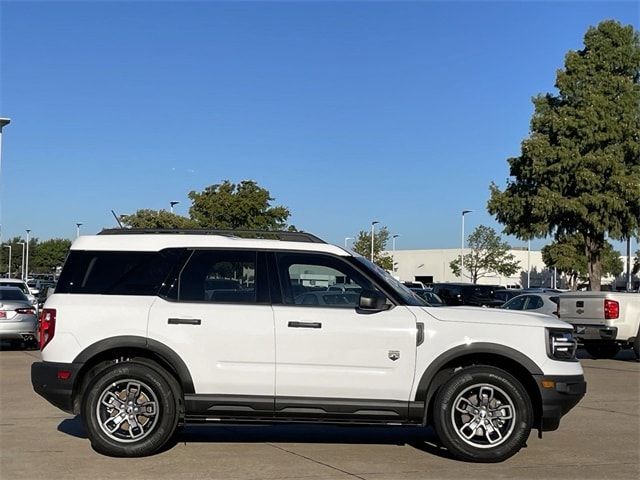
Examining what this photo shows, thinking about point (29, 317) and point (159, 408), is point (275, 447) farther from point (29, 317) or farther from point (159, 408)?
point (29, 317)

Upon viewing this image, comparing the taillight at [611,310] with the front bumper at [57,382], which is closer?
the front bumper at [57,382]

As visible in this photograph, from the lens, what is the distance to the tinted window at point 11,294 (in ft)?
60.1

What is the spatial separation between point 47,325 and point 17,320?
11.3 metres

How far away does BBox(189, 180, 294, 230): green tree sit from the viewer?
42.3 meters

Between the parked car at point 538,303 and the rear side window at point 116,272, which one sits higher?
the rear side window at point 116,272

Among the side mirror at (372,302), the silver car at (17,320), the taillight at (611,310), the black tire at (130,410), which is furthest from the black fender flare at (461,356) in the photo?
the silver car at (17,320)

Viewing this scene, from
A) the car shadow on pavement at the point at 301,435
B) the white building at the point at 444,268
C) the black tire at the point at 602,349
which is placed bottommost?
the car shadow on pavement at the point at 301,435

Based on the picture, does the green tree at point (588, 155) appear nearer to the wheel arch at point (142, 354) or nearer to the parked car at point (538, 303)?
the parked car at point (538, 303)

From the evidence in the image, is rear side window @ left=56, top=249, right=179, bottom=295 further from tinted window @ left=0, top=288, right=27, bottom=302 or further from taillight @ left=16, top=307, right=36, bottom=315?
tinted window @ left=0, top=288, right=27, bottom=302

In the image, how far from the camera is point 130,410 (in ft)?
23.7

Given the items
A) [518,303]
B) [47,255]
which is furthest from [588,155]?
[47,255]

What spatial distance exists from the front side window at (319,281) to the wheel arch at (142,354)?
3.71 ft

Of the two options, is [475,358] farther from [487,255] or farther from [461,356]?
[487,255]

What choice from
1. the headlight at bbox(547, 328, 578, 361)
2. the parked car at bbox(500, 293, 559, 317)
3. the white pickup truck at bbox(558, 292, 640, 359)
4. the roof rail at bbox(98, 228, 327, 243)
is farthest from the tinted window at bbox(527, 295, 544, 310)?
the roof rail at bbox(98, 228, 327, 243)
